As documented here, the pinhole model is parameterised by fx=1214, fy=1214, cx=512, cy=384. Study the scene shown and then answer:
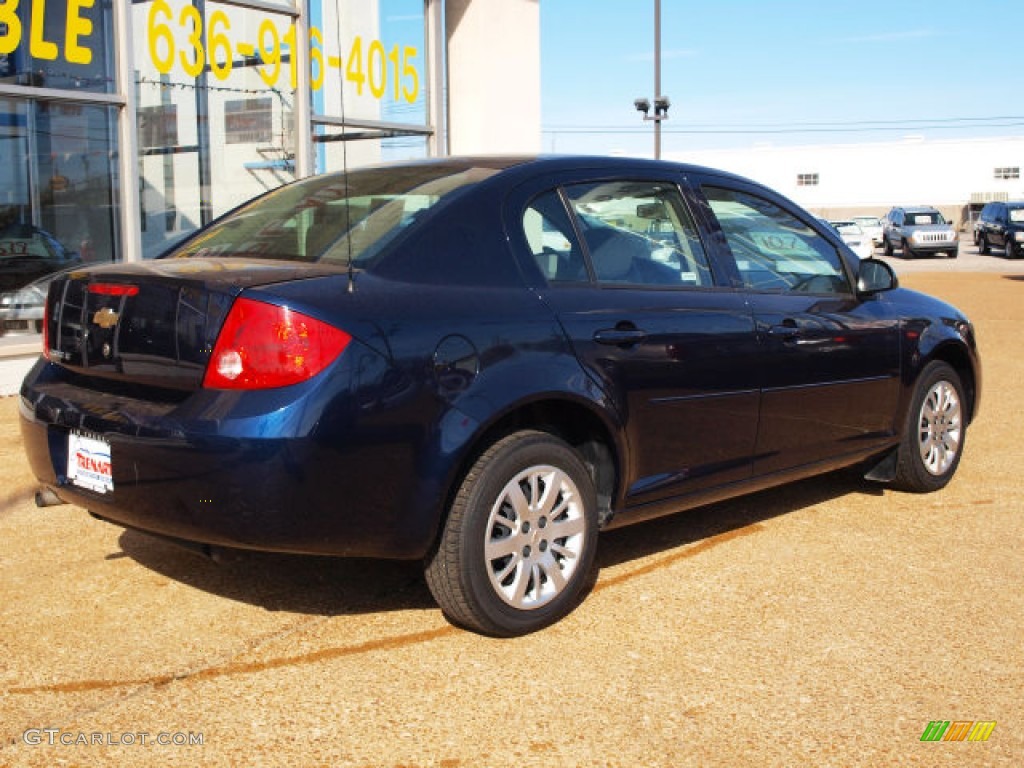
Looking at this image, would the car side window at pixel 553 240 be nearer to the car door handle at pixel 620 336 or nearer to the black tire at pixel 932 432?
the car door handle at pixel 620 336

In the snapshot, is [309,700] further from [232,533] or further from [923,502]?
[923,502]

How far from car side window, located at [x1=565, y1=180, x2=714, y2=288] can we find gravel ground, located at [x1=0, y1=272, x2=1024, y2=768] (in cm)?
114

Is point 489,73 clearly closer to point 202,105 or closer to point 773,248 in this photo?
point 202,105

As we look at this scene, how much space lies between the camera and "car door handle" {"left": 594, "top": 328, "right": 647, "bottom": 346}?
13.6 ft

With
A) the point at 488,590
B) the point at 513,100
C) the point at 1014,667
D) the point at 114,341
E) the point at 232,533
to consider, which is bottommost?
the point at 1014,667

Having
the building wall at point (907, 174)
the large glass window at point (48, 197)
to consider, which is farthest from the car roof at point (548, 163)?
the building wall at point (907, 174)

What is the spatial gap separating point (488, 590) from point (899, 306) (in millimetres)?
2858

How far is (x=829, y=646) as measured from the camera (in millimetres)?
3904

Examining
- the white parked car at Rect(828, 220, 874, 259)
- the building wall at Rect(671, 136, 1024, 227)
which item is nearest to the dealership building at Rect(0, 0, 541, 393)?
the white parked car at Rect(828, 220, 874, 259)

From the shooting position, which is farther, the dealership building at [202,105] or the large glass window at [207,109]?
the large glass window at [207,109]

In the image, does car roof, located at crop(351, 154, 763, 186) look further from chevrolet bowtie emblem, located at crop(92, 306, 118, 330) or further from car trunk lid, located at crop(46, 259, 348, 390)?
chevrolet bowtie emblem, located at crop(92, 306, 118, 330)

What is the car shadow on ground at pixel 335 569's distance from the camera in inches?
169

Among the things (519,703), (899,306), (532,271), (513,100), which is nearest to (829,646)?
(519,703)

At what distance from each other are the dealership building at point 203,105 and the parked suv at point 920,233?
102 feet
